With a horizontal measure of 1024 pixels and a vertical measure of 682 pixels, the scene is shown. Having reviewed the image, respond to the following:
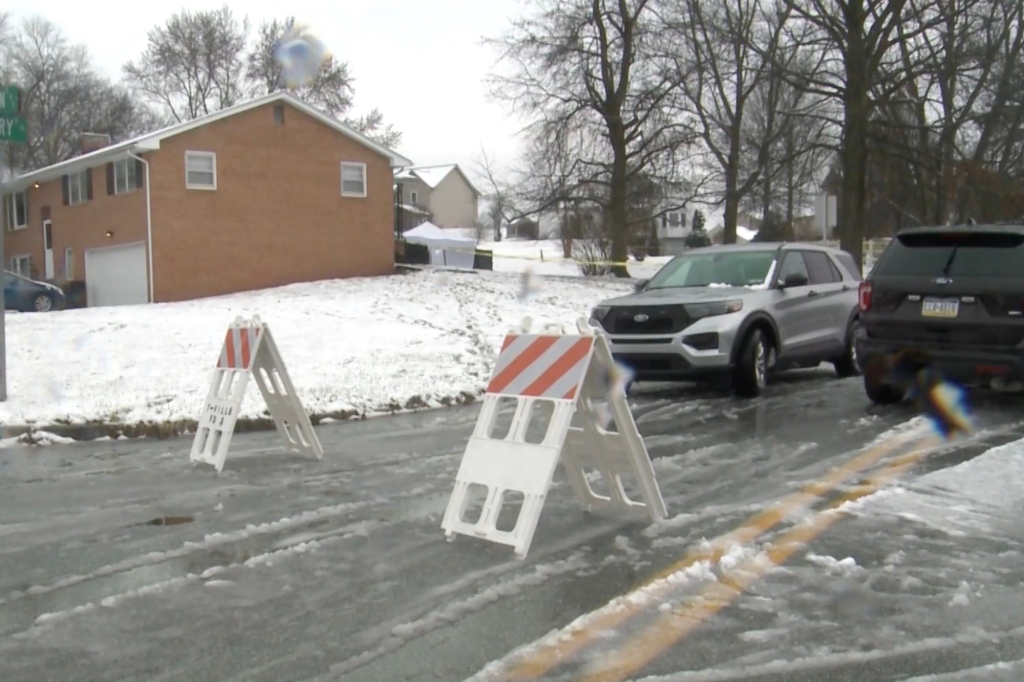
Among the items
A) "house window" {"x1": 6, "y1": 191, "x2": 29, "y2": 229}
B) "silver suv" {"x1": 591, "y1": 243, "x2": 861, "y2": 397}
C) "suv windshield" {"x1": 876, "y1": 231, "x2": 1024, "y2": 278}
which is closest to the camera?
"suv windshield" {"x1": 876, "y1": 231, "x2": 1024, "y2": 278}

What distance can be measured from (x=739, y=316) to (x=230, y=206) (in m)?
21.3

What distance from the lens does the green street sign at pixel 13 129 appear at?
1095cm

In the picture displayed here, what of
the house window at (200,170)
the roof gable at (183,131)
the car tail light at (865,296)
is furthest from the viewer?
the house window at (200,170)

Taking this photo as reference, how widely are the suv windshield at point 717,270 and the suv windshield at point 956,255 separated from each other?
1.99 meters

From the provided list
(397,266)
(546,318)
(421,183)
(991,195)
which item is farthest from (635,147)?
(421,183)

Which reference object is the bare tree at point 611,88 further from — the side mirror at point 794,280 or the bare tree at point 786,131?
the side mirror at point 794,280

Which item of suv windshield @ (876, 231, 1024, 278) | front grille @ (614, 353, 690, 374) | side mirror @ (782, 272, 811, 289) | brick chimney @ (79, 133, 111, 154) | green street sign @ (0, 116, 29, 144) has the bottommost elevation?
front grille @ (614, 353, 690, 374)

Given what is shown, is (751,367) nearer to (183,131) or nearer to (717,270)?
(717,270)

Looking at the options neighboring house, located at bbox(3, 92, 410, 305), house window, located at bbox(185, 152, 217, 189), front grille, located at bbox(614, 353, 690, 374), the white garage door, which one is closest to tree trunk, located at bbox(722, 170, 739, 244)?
neighboring house, located at bbox(3, 92, 410, 305)

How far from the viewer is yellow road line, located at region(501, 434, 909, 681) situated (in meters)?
4.04

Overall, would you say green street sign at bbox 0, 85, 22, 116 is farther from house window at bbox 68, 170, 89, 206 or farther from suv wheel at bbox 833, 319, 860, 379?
house window at bbox 68, 170, 89, 206

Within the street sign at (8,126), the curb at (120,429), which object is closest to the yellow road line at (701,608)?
the curb at (120,429)

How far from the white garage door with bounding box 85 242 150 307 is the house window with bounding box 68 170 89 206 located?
5.96 ft

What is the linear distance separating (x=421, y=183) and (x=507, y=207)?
47.7 metres
